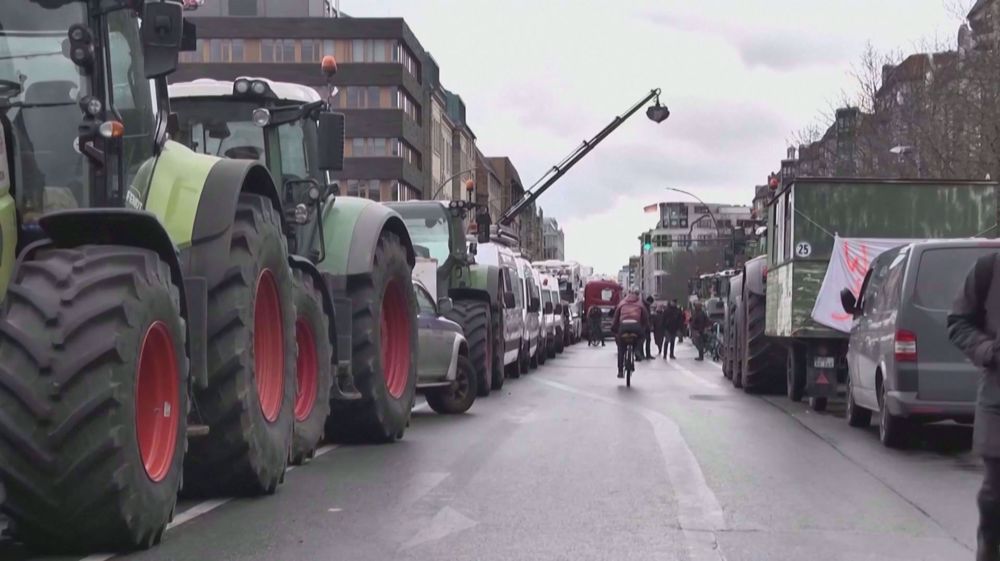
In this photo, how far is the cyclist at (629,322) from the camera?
28234mm

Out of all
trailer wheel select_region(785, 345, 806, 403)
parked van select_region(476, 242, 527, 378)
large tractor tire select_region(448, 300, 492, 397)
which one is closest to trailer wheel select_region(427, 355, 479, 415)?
large tractor tire select_region(448, 300, 492, 397)

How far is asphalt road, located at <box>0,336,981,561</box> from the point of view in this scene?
8.14 metres

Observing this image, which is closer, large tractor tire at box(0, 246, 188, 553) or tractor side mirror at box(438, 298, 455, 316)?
large tractor tire at box(0, 246, 188, 553)

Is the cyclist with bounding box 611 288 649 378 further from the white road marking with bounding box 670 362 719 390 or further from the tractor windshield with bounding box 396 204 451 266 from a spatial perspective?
the tractor windshield with bounding box 396 204 451 266

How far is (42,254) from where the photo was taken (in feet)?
24.1

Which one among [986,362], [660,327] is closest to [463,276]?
[986,362]

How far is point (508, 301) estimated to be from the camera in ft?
83.8

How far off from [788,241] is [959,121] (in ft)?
79.9

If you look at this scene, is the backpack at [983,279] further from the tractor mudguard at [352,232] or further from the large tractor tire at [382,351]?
the tractor mudguard at [352,232]

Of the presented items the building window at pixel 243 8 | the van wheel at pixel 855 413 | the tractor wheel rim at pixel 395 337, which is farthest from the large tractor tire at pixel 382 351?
the building window at pixel 243 8

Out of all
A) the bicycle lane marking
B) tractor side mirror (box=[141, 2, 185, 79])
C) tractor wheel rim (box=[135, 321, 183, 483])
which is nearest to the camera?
tractor wheel rim (box=[135, 321, 183, 483])

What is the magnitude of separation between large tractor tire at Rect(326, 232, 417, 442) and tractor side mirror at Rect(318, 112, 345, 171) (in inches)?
45.2

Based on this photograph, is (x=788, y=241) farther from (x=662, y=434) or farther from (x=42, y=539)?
(x=42, y=539)

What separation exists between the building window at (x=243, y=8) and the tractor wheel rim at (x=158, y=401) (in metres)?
92.0
